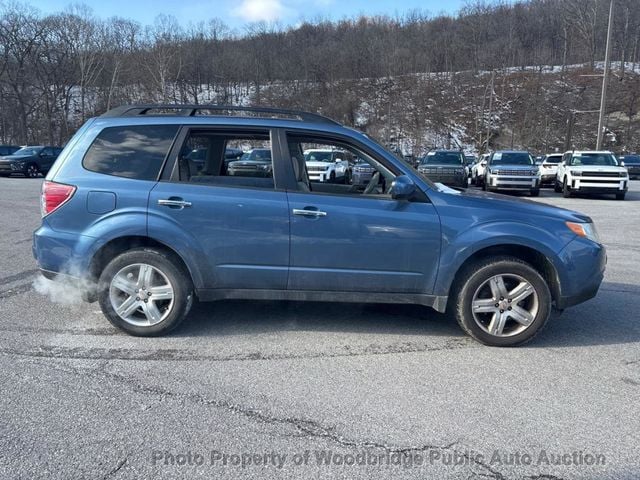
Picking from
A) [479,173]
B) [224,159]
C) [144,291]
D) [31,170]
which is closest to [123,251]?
[144,291]

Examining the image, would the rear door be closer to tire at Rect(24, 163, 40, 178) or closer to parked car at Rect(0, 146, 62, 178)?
parked car at Rect(0, 146, 62, 178)

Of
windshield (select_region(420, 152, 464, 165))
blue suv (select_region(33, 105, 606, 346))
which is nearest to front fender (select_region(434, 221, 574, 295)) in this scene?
blue suv (select_region(33, 105, 606, 346))

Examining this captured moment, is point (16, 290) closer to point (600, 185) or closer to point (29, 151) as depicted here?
point (600, 185)

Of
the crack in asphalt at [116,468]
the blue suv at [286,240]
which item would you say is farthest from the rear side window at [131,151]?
the crack in asphalt at [116,468]

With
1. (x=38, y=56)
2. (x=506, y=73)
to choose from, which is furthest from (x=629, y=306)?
(x=506, y=73)

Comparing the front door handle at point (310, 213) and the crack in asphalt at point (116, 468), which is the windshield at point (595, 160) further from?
the crack in asphalt at point (116, 468)

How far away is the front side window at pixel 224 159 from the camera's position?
446 cm

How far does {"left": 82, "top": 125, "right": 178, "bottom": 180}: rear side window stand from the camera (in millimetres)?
4387

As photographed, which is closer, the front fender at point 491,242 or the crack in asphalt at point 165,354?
the crack in asphalt at point 165,354

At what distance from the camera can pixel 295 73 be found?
3777 inches

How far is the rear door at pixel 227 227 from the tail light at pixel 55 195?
74 centimetres

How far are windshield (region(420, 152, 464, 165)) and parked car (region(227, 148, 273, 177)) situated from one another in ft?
53.6

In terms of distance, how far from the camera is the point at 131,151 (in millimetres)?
4426

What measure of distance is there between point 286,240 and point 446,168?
53.4ft
